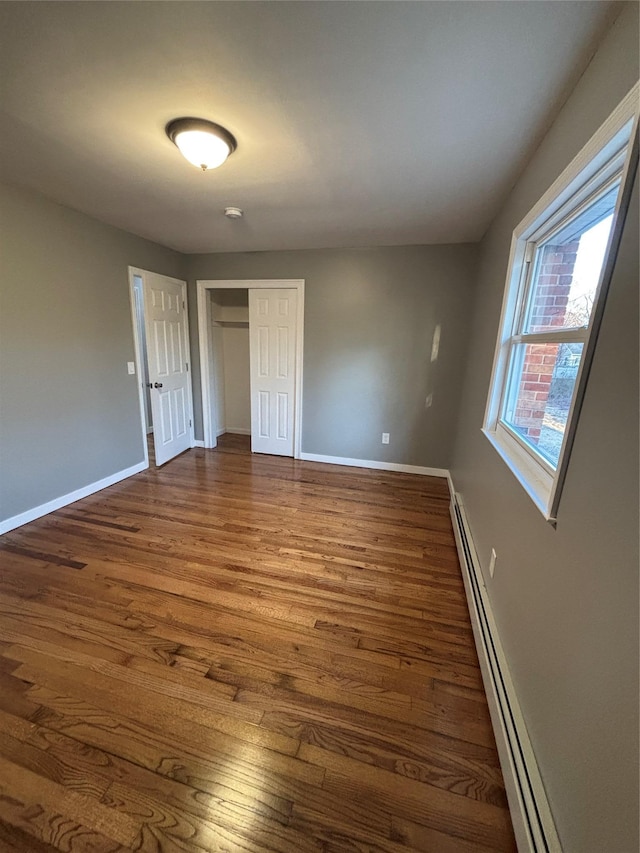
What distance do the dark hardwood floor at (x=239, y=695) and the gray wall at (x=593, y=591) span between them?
0.39 metres

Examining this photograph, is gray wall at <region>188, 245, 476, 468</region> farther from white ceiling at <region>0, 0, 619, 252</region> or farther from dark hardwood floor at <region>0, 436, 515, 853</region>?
dark hardwood floor at <region>0, 436, 515, 853</region>

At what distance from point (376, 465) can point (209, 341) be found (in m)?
2.61

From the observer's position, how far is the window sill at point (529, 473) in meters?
1.10

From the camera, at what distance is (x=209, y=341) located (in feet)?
13.5

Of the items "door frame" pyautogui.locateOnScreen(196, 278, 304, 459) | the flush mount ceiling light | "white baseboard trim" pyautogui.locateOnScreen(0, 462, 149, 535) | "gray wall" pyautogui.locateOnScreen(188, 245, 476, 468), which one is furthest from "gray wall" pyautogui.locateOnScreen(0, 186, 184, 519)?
the flush mount ceiling light

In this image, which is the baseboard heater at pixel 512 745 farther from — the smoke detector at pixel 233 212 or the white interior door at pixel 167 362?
the white interior door at pixel 167 362

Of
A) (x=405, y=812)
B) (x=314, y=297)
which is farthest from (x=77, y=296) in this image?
(x=405, y=812)

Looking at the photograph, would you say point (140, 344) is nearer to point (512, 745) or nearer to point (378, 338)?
point (378, 338)

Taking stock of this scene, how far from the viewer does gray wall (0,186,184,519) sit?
2260mm

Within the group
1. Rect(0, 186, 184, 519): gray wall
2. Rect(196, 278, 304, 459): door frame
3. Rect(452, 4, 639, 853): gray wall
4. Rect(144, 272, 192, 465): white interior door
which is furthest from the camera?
Rect(196, 278, 304, 459): door frame

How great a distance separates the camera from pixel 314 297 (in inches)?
139

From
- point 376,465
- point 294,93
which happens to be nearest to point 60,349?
point 294,93

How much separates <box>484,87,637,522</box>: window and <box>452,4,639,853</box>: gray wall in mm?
63

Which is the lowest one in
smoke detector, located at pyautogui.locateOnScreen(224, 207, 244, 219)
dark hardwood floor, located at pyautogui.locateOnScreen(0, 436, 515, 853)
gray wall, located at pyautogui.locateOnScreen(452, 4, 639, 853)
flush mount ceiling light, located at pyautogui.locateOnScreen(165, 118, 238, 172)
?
dark hardwood floor, located at pyautogui.locateOnScreen(0, 436, 515, 853)
